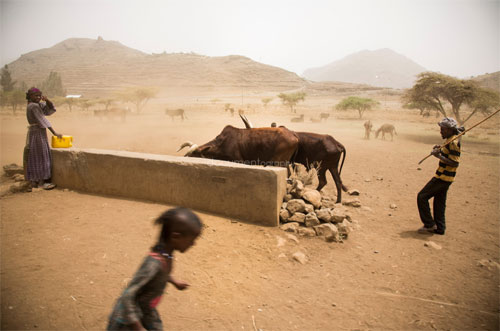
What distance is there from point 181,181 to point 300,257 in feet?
7.38

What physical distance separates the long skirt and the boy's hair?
197 inches

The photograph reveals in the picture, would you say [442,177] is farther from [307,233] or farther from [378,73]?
[378,73]

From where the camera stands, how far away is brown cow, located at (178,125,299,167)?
5.91 metres

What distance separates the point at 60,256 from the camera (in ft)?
10.5

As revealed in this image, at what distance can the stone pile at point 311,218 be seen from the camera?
4.05 meters

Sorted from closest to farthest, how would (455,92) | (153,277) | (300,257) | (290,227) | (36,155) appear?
(153,277), (300,257), (290,227), (36,155), (455,92)

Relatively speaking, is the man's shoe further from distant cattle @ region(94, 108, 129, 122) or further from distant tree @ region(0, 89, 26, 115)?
distant tree @ region(0, 89, 26, 115)

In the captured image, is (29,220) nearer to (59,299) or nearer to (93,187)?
(93,187)

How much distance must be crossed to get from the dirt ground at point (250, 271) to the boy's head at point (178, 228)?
4.04ft

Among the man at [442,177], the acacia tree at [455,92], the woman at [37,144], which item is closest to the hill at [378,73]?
the acacia tree at [455,92]

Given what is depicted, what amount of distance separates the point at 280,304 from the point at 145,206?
2.87m

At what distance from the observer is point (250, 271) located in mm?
3189

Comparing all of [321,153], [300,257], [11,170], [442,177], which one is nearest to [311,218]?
[300,257]

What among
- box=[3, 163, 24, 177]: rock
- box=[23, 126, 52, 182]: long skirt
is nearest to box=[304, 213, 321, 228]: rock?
box=[23, 126, 52, 182]: long skirt
